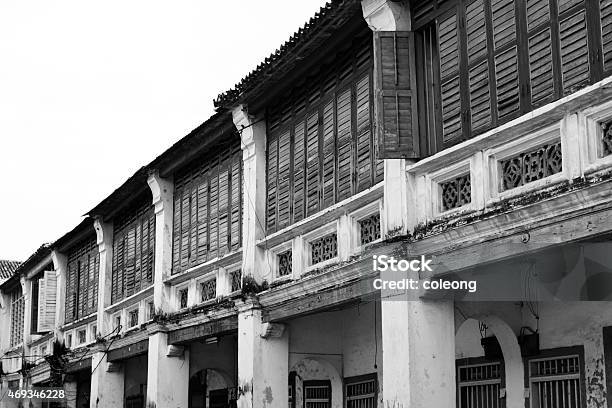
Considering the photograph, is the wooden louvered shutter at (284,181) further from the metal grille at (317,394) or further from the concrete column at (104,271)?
the concrete column at (104,271)

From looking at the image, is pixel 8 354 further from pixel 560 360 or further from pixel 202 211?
pixel 560 360

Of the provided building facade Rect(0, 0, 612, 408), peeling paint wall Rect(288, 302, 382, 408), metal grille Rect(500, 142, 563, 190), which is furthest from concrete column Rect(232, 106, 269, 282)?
metal grille Rect(500, 142, 563, 190)

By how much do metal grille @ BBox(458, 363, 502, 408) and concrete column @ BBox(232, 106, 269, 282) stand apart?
332cm

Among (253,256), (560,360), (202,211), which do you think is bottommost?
(560,360)

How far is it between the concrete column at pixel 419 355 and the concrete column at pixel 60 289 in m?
16.3

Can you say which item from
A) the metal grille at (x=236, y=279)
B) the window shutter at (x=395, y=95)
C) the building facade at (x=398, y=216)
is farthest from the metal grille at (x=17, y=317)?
the window shutter at (x=395, y=95)

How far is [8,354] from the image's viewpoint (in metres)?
30.9

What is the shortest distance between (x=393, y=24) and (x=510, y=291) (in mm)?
3228

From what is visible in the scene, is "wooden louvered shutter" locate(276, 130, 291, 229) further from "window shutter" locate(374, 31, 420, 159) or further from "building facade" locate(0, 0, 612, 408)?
"window shutter" locate(374, 31, 420, 159)

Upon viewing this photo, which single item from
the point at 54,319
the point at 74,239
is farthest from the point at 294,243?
the point at 54,319

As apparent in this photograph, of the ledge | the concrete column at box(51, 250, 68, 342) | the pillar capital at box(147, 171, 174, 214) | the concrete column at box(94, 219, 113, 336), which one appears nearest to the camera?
the ledge

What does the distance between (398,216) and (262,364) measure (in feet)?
13.7

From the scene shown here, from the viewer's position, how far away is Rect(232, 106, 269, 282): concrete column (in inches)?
543

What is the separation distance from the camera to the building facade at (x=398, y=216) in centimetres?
835
